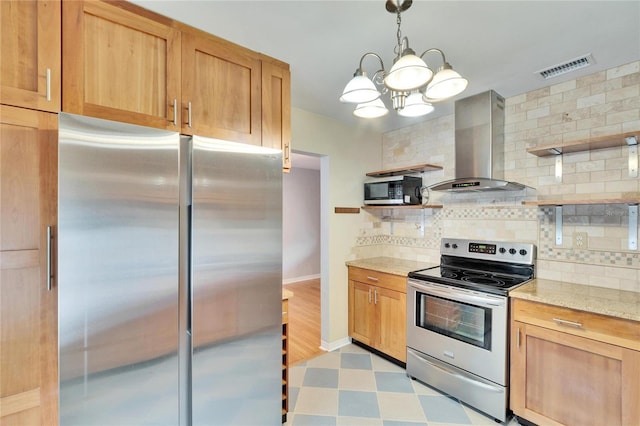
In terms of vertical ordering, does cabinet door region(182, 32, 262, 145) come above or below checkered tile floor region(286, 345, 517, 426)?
above

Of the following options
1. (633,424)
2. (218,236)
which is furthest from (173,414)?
(633,424)

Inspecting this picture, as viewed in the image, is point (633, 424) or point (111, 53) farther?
point (633, 424)

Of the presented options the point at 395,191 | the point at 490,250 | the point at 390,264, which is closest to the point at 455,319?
the point at 490,250

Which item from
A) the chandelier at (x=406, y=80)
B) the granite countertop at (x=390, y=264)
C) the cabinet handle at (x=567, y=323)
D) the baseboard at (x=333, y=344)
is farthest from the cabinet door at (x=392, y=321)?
the chandelier at (x=406, y=80)

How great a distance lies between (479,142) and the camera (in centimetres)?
254

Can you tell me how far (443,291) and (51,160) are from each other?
2.56 meters

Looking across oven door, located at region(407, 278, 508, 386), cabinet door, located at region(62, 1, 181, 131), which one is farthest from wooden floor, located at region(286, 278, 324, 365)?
cabinet door, located at region(62, 1, 181, 131)

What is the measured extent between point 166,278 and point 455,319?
2.10m

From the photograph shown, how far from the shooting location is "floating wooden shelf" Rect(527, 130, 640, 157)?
1846 millimetres

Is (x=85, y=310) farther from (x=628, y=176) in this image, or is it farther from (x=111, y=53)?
(x=628, y=176)

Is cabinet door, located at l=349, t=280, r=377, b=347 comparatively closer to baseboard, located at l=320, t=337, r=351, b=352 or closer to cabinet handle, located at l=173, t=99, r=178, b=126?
baseboard, located at l=320, t=337, r=351, b=352

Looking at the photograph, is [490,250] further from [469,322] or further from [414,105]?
[414,105]

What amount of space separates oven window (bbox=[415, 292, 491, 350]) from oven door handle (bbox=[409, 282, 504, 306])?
1.6 inches

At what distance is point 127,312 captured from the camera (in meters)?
1.30
